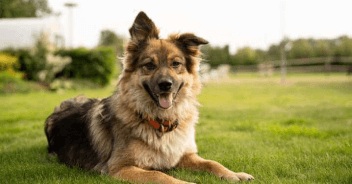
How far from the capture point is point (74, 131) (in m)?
4.88

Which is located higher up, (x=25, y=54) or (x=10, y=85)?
(x=25, y=54)

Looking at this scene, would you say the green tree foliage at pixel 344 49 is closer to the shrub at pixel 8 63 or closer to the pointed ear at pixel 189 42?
the shrub at pixel 8 63

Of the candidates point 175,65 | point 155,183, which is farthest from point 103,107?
point 155,183

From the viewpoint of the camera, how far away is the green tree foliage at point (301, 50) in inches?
2237

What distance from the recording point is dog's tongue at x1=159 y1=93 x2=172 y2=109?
4.15 meters

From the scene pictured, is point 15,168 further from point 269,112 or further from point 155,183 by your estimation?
point 269,112

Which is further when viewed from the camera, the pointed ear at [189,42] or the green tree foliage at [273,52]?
the green tree foliage at [273,52]

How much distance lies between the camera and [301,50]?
5731 centimetres

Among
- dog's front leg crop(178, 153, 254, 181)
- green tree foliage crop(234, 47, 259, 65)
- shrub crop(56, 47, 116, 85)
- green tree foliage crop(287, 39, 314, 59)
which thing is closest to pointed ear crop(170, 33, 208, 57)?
dog's front leg crop(178, 153, 254, 181)

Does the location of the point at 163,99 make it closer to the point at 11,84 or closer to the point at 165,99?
the point at 165,99

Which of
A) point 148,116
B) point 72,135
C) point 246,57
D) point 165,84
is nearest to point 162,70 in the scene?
point 165,84

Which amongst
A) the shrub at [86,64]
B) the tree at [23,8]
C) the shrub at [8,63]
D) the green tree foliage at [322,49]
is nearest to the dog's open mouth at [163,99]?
the shrub at [86,64]

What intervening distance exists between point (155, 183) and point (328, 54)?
5735 centimetres

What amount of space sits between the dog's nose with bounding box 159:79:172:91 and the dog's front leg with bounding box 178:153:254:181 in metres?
1.07
